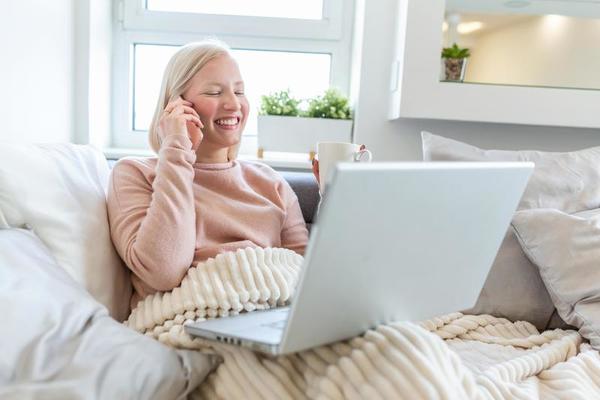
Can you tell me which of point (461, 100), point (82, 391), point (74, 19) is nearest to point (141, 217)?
point (82, 391)

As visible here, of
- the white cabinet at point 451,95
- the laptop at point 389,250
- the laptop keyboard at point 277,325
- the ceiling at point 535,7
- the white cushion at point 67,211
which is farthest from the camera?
the ceiling at point 535,7

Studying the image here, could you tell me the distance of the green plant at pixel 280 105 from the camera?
6.54ft

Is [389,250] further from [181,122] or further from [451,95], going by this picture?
[451,95]

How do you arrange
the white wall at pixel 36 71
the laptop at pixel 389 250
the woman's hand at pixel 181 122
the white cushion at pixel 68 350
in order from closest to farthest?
1. the laptop at pixel 389 250
2. the white cushion at pixel 68 350
3. the woman's hand at pixel 181 122
4. the white wall at pixel 36 71

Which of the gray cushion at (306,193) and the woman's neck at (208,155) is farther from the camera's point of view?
the gray cushion at (306,193)

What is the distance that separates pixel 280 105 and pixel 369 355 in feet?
4.52

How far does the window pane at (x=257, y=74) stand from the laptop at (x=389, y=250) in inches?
55.3

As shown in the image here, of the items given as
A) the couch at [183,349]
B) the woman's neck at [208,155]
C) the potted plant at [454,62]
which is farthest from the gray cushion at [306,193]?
the potted plant at [454,62]

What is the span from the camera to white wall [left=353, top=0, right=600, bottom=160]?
190cm

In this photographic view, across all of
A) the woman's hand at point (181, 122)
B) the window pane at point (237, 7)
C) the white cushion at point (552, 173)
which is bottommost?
the white cushion at point (552, 173)

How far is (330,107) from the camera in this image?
1.99 metres

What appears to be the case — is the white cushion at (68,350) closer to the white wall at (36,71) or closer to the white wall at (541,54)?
the white wall at (36,71)

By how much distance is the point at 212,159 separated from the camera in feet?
4.33

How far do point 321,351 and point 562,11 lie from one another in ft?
5.34
